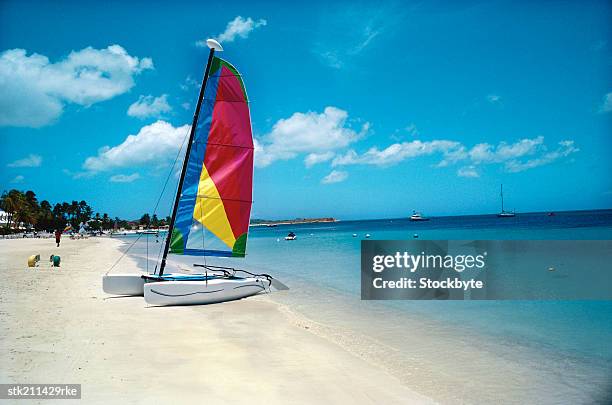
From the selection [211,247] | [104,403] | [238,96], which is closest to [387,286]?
[211,247]

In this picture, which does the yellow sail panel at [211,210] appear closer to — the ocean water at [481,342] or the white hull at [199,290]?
the white hull at [199,290]

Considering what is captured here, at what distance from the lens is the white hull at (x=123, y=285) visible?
11.4 metres

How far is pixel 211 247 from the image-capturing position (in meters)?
11.8

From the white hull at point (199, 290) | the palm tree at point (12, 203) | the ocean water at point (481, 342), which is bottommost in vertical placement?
the ocean water at point (481, 342)

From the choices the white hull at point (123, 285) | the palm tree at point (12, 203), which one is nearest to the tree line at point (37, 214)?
the palm tree at point (12, 203)

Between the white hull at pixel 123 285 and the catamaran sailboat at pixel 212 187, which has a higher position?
the catamaran sailboat at pixel 212 187

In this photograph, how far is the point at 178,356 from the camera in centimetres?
671

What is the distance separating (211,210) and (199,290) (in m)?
2.13

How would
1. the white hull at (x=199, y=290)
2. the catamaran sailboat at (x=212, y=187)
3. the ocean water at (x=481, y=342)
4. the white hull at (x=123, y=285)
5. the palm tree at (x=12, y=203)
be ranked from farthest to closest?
the palm tree at (x=12, y=203)
the white hull at (x=123, y=285)
the catamaran sailboat at (x=212, y=187)
the white hull at (x=199, y=290)
the ocean water at (x=481, y=342)

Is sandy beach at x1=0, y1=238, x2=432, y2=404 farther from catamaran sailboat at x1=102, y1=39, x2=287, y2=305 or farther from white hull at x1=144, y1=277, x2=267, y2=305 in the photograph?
catamaran sailboat at x1=102, y1=39, x2=287, y2=305

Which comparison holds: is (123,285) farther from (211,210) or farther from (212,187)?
(212,187)

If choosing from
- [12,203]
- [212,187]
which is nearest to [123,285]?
[212,187]

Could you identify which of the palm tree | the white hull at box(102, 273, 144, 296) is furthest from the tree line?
the white hull at box(102, 273, 144, 296)

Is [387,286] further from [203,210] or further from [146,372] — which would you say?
[146,372]
